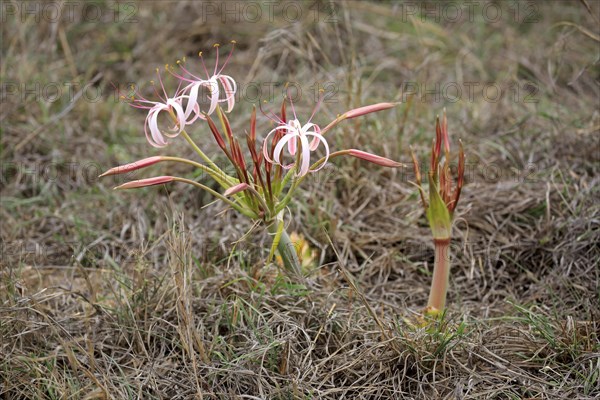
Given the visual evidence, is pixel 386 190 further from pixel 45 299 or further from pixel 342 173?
pixel 45 299

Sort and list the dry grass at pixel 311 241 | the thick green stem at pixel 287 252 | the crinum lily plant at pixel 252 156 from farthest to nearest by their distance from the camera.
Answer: the thick green stem at pixel 287 252
the dry grass at pixel 311 241
the crinum lily plant at pixel 252 156

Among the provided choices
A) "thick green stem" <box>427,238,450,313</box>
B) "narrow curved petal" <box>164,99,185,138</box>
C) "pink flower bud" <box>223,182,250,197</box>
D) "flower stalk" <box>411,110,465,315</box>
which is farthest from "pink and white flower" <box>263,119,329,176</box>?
"thick green stem" <box>427,238,450,313</box>

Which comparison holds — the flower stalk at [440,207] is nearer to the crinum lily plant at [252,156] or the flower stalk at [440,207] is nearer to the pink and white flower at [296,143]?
the crinum lily plant at [252,156]

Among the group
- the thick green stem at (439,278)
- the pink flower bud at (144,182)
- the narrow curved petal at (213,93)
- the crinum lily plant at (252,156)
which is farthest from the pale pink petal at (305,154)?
the thick green stem at (439,278)

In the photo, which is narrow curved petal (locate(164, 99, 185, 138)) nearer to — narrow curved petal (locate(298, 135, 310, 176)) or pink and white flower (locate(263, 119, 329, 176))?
pink and white flower (locate(263, 119, 329, 176))

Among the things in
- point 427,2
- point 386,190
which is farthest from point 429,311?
point 427,2

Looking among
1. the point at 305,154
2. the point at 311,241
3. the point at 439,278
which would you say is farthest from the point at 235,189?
the point at 311,241
